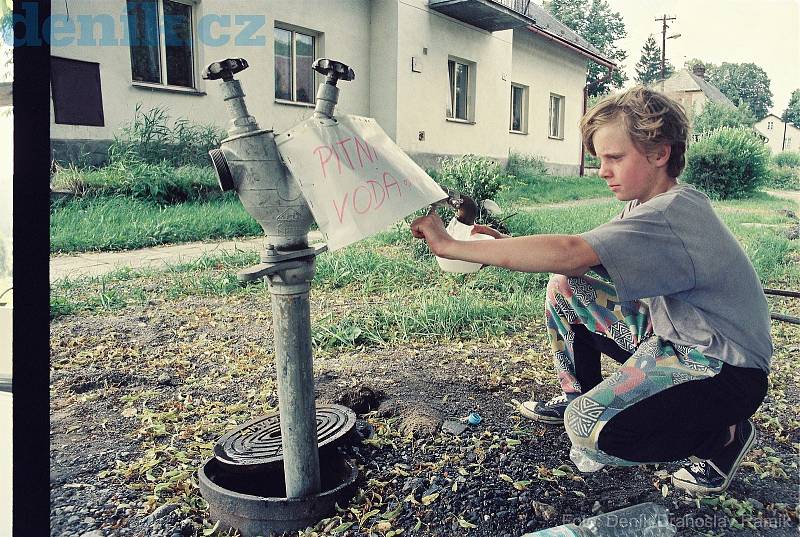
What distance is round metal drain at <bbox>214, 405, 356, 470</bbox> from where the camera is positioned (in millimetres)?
1219

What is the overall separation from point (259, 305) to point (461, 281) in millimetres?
870

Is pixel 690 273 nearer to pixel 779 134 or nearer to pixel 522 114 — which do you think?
pixel 779 134

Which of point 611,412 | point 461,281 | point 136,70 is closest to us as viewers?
point 611,412

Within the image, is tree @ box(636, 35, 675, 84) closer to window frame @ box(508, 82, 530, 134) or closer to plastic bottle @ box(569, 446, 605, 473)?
window frame @ box(508, 82, 530, 134)

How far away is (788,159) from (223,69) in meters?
1.58

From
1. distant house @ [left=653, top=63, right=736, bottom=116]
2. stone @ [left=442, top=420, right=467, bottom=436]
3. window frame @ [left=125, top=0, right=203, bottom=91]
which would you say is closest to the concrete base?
stone @ [left=442, top=420, right=467, bottom=436]

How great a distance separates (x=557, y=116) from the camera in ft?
7.08

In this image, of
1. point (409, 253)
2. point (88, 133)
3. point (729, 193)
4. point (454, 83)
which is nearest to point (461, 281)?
point (409, 253)

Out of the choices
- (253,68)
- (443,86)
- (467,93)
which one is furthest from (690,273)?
(253,68)

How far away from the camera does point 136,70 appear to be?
3.19 m

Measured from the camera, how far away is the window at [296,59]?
339cm

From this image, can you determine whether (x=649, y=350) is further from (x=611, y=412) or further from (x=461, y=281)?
(x=461, y=281)

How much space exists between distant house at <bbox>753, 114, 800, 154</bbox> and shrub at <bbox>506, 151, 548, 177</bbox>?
2.61 feet

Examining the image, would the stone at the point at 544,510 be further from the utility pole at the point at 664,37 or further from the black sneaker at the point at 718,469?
the utility pole at the point at 664,37
